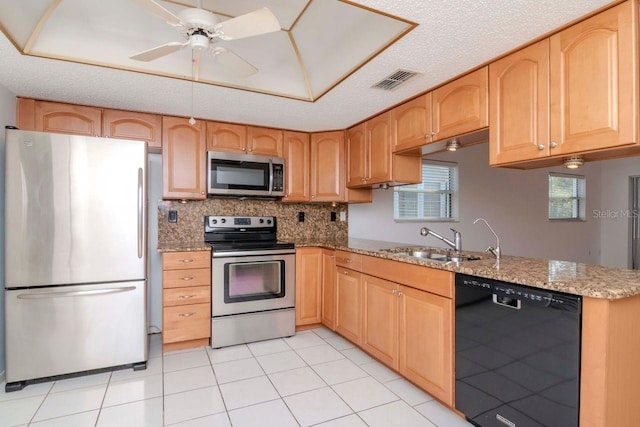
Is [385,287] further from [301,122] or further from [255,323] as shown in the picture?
[301,122]

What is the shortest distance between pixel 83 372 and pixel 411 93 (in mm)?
3277

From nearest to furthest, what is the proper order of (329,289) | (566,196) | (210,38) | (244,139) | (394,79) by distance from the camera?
(210,38), (394,79), (329,289), (244,139), (566,196)

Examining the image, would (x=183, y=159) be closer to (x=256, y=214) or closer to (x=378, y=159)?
(x=256, y=214)

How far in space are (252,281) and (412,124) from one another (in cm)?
201

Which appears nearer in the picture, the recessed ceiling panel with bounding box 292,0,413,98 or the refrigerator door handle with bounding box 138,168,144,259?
the recessed ceiling panel with bounding box 292,0,413,98

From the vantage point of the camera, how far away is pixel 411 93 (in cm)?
257

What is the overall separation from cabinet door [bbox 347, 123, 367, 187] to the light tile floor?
5.63 ft

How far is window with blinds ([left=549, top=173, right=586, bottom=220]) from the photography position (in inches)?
232

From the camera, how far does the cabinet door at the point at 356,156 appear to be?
11.1 feet

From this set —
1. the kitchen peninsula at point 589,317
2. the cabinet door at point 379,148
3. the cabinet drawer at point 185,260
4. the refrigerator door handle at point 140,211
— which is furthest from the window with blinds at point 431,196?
the refrigerator door handle at point 140,211

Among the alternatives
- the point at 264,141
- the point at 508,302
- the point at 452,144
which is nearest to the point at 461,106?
the point at 452,144

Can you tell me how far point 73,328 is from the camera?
2.38 m

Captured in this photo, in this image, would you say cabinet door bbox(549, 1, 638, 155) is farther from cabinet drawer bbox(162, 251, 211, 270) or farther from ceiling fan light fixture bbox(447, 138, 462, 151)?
cabinet drawer bbox(162, 251, 211, 270)

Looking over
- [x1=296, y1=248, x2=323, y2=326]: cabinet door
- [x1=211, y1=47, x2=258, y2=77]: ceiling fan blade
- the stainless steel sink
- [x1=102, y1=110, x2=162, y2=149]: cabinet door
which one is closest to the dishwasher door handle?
the stainless steel sink
